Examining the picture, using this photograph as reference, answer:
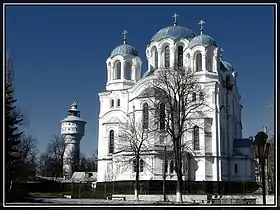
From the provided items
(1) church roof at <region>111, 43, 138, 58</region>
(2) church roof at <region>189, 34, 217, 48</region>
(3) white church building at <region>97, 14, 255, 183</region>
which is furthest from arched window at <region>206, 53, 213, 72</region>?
(1) church roof at <region>111, 43, 138, 58</region>

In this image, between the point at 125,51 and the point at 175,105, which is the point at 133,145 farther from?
the point at 125,51

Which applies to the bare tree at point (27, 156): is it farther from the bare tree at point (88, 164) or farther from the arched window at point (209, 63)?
the arched window at point (209, 63)

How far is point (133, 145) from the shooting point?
19.6 metres

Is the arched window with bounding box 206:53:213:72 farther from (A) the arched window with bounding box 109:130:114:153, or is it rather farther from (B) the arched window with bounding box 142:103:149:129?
(A) the arched window with bounding box 109:130:114:153

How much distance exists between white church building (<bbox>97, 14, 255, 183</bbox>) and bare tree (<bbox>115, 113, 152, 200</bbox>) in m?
0.31

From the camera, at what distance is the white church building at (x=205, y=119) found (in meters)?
22.3

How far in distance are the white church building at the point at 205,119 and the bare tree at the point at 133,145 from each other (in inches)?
12.2

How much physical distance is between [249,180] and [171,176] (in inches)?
158

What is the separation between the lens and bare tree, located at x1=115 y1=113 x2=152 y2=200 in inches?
758

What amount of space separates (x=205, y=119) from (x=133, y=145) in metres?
4.26

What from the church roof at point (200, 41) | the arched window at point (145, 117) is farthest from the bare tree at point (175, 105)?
the church roof at point (200, 41)

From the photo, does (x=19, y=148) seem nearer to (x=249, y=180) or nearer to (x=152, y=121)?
(x=152, y=121)

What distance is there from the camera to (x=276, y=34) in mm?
6273

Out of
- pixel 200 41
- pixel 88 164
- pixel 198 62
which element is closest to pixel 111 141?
pixel 88 164
